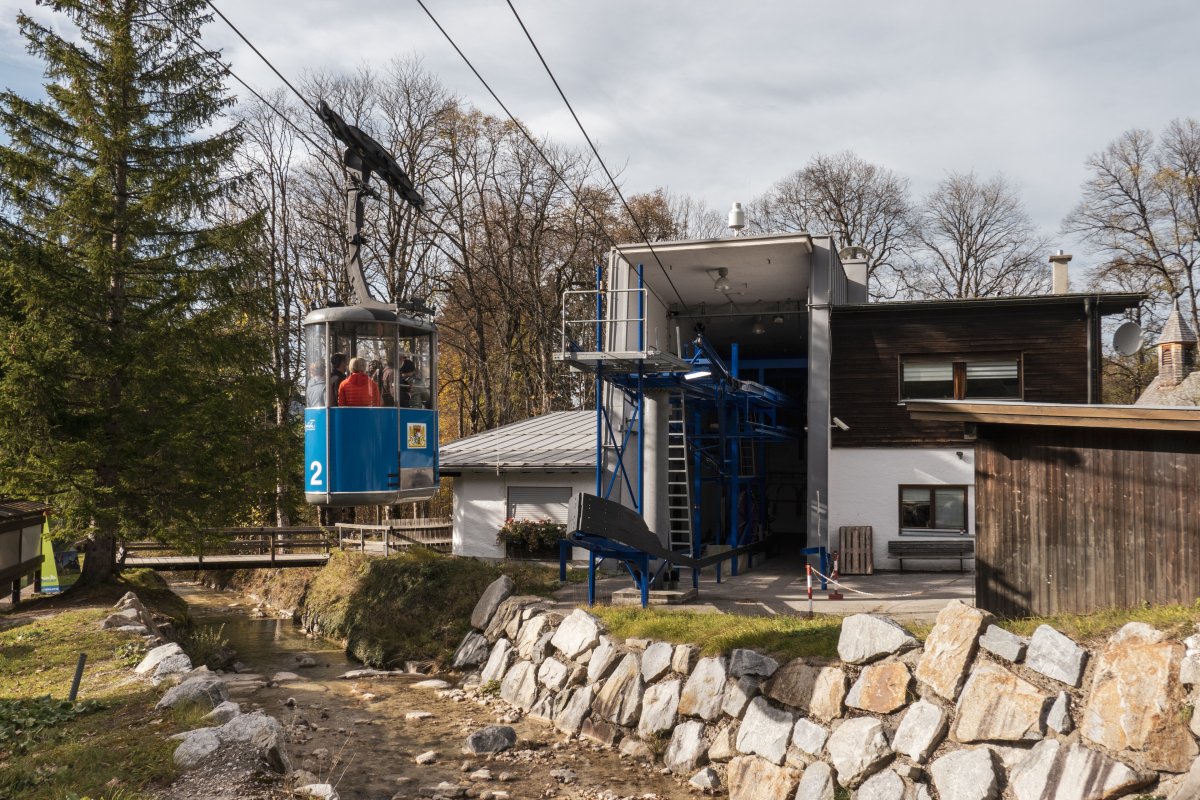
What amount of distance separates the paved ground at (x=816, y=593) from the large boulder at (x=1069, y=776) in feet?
14.5

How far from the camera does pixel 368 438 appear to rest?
1215 cm

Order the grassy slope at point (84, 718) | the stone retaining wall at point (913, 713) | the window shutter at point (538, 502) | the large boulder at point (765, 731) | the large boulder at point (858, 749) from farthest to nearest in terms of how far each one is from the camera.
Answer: the window shutter at point (538, 502) → the large boulder at point (765, 731) → the large boulder at point (858, 749) → the stone retaining wall at point (913, 713) → the grassy slope at point (84, 718)

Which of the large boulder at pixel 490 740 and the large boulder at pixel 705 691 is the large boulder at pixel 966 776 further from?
the large boulder at pixel 490 740

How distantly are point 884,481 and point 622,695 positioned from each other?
30.7ft

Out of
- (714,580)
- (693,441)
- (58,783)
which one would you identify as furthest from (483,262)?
(58,783)

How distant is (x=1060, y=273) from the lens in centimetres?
2209

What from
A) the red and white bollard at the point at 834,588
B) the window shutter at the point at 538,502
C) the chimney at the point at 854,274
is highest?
the chimney at the point at 854,274

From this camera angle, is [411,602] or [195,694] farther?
[411,602]

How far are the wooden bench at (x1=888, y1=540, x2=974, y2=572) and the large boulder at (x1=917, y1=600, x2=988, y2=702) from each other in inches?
375

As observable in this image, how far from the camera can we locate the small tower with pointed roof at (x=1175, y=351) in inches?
1134

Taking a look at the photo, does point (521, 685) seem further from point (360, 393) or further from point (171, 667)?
point (360, 393)

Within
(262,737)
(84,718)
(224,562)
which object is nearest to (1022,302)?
(262,737)

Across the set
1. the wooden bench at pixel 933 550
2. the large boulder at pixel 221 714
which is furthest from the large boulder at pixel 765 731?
the wooden bench at pixel 933 550

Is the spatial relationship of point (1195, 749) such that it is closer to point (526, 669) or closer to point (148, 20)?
point (526, 669)
